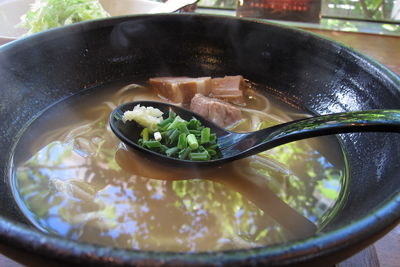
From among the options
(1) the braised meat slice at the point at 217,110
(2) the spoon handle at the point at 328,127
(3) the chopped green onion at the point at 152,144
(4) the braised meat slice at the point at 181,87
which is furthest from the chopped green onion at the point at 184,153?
(4) the braised meat slice at the point at 181,87

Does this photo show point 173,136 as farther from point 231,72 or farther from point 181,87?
point 231,72

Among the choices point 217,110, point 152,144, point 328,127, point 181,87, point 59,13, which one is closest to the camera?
point 328,127

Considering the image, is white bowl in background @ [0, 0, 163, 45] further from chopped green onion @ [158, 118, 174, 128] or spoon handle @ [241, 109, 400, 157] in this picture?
spoon handle @ [241, 109, 400, 157]

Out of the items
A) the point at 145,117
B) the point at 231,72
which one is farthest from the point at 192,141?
the point at 231,72

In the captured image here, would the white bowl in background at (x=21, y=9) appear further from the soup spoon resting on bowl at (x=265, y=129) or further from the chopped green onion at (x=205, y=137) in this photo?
the chopped green onion at (x=205, y=137)

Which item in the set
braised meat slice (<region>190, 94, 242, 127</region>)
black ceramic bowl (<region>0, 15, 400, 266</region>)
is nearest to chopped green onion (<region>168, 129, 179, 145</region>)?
braised meat slice (<region>190, 94, 242, 127</region>)

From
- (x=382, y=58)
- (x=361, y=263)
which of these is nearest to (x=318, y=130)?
(x=361, y=263)
